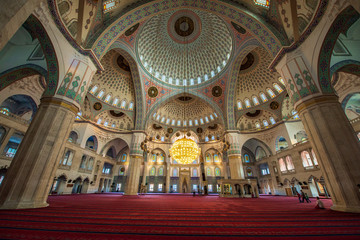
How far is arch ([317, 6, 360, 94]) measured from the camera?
4626 millimetres

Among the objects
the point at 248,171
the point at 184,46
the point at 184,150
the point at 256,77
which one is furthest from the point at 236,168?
the point at 184,46

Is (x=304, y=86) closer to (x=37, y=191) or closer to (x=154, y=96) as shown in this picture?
(x=37, y=191)

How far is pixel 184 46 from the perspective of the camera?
1480cm

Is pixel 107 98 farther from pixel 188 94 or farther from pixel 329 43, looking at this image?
pixel 329 43

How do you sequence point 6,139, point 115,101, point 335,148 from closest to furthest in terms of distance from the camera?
point 335,148, point 6,139, point 115,101

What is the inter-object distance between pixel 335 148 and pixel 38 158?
9.06m

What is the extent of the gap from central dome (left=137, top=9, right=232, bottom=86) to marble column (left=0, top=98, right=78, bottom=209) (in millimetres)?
9504

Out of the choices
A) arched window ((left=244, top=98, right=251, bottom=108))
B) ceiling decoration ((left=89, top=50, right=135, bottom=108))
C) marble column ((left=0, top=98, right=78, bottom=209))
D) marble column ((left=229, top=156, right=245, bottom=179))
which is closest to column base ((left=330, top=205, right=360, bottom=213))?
marble column ((left=0, top=98, right=78, bottom=209))

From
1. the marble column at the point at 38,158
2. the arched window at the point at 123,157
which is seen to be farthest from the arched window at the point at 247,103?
the arched window at the point at 123,157

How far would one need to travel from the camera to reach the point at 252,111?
16.2 meters

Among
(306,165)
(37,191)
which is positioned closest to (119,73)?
(37,191)

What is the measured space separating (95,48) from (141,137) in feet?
27.8

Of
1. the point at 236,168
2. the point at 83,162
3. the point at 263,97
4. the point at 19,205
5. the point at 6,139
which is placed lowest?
the point at 19,205

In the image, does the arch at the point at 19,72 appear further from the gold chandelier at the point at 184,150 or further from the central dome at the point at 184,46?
the gold chandelier at the point at 184,150
